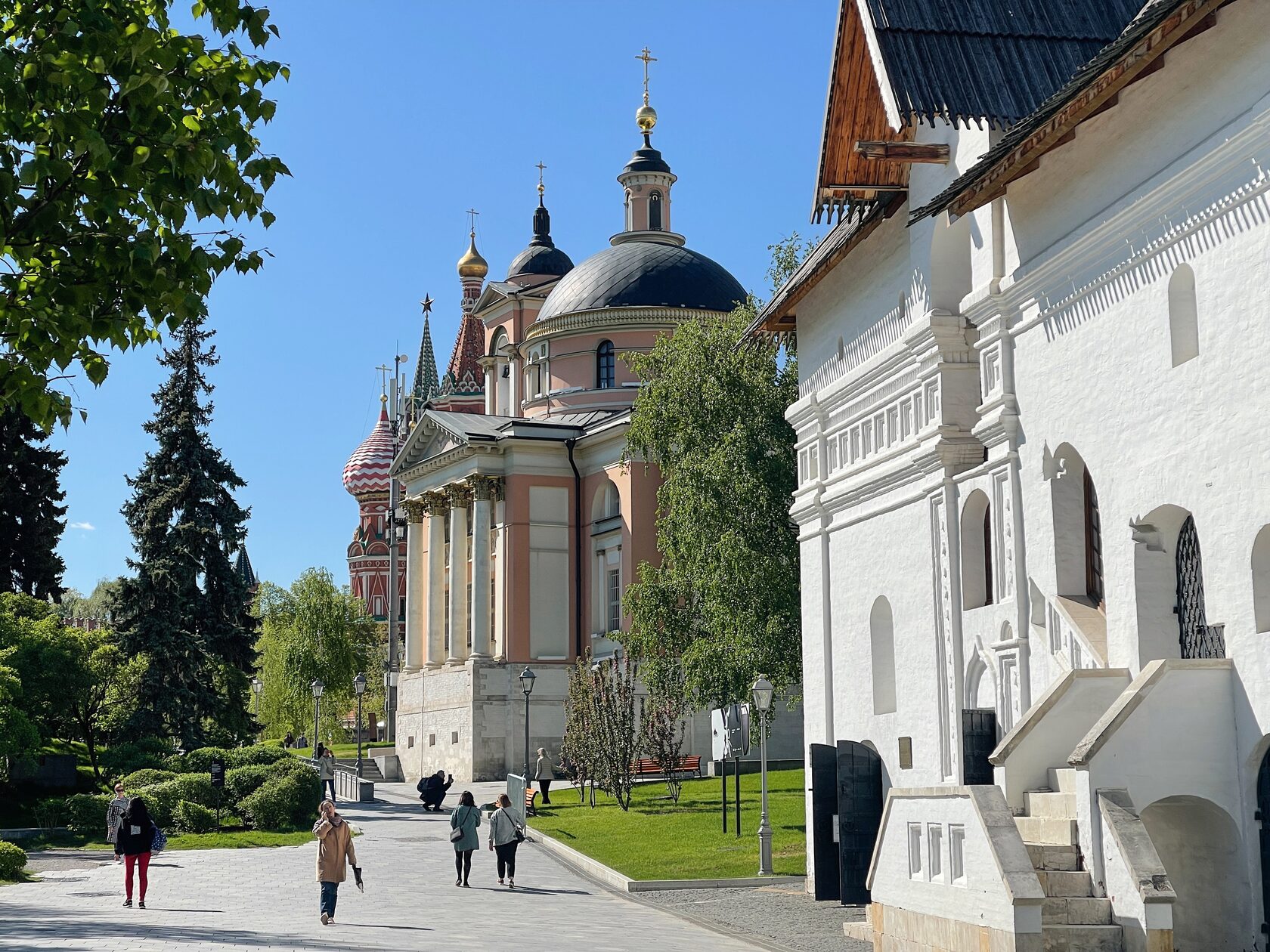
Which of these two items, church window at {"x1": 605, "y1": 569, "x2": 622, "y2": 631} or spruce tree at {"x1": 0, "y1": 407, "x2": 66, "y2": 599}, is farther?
church window at {"x1": 605, "y1": 569, "x2": 622, "y2": 631}

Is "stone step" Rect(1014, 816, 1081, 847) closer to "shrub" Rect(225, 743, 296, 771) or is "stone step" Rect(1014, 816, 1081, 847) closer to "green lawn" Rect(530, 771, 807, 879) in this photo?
"green lawn" Rect(530, 771, 807, 879)

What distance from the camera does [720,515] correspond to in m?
40.7

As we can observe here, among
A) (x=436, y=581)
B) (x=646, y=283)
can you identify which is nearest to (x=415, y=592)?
(x=436, y=581)

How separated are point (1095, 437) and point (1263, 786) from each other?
3.74m

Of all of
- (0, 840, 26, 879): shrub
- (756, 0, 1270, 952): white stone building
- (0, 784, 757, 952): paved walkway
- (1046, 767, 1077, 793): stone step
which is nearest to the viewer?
(756, 0, 1270, 952): white stone building

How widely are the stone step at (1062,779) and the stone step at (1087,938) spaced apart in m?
1.81

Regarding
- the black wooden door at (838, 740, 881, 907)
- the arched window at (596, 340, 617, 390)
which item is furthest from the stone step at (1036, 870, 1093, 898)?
the arched window at (596, 340, 617, 390)

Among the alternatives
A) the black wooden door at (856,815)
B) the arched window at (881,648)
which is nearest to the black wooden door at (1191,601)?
the arched window at (881,648)

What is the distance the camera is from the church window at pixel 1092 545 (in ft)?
53.0

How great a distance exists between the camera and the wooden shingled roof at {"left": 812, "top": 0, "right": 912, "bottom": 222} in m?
19.0

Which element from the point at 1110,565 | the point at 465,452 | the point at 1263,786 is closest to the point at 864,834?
the point at 1110,565

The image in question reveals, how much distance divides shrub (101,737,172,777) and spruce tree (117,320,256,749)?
1.95m

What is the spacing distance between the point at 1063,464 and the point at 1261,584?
3.54m

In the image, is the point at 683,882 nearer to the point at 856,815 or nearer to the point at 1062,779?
the point at 856,815
